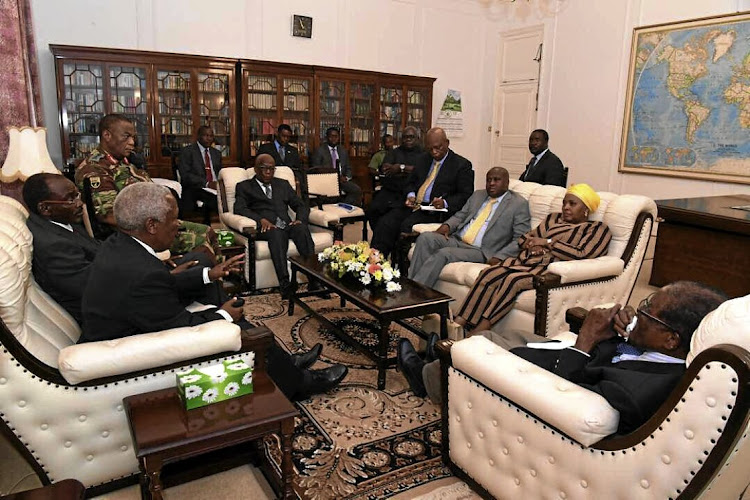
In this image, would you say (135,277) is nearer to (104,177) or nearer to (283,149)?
(104,177)

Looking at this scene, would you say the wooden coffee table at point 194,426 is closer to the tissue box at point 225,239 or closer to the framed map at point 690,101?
the tissue box at point 225,239

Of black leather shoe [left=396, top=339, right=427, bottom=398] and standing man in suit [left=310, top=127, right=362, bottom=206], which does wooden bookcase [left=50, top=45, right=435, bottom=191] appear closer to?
standing man in suit [left=310, top=127, right=362, bottom=206]

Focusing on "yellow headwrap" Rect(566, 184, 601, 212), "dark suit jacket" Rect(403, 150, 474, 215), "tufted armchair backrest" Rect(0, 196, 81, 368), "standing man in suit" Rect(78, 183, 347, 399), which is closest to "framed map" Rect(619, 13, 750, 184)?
"dark suit jacket" Rect(403, 150, 474, 215)

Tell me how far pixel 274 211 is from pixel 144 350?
130 inches

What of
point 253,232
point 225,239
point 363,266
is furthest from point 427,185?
point 363,266

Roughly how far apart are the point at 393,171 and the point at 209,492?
17.6ft

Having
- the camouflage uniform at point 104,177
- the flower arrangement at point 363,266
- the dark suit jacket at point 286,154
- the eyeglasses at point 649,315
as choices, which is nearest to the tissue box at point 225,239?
the camouflage uniform at point 104,177

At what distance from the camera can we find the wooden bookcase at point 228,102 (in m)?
6.96

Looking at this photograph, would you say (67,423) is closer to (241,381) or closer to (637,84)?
(241,381)

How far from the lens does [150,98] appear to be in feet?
23.9

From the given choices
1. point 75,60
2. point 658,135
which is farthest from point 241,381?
point 658,135

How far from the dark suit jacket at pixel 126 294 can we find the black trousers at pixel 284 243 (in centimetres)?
250

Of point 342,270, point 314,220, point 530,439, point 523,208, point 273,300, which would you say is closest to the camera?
point 530,439

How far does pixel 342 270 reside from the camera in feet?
12.0
